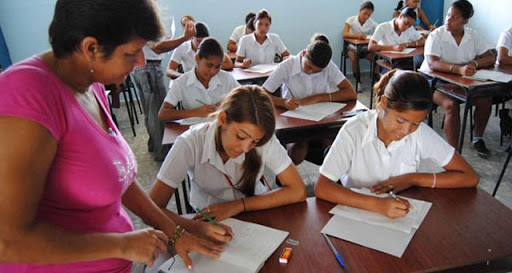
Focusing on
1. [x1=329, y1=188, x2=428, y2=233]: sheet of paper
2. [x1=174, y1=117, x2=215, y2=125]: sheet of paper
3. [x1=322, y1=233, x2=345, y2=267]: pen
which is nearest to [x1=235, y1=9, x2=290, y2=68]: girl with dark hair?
[x1=174, y1=117, x2=215, y2=125]: sheet of paper

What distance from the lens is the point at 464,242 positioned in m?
1.02

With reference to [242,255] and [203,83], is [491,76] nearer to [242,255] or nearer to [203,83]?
[203,83]

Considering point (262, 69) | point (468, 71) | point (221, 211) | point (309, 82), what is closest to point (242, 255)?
point (221, 211)

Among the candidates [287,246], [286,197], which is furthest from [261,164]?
[287,246]

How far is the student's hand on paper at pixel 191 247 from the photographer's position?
96cm

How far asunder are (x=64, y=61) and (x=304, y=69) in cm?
214

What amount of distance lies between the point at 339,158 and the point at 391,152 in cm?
21

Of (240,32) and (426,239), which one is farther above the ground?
(240,32)

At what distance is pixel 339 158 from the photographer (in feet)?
4.63

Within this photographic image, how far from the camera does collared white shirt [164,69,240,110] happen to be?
2499 millimetres

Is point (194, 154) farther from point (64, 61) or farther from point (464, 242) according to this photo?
point (464, 242)

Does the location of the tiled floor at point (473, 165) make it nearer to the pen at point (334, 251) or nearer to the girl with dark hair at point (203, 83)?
the girl with dark hair at point (203, 83)

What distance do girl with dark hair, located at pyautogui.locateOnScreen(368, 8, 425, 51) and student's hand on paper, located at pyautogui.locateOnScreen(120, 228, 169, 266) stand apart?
446cm

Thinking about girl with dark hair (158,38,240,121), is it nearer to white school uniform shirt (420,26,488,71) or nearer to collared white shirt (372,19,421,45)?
white school uniform shirt (420,26,488,71)
